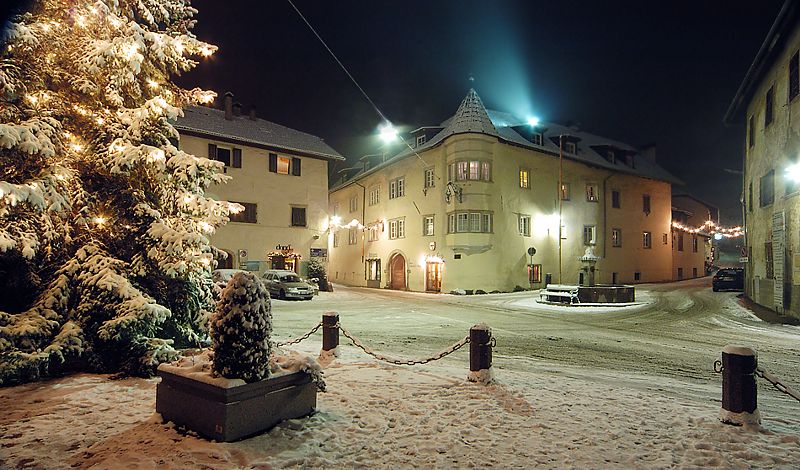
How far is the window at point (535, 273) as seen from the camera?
3328cm

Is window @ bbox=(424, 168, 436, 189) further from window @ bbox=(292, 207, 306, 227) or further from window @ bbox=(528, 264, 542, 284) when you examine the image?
window @ bbox=(528, 264, 542, 284)

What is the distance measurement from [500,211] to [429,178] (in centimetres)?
577

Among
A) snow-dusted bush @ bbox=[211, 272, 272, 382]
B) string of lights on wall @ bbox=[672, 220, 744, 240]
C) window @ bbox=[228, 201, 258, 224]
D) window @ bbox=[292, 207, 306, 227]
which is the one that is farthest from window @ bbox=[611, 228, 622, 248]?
snow-dusted bush @ bbox=[211, 272, 272, 382]

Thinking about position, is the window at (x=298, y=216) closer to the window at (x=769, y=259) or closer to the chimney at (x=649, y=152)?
the window at (x=769, y=259)

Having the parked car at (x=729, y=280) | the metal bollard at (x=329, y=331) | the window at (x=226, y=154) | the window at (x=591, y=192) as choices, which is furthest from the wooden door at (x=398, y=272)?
the metal bollard at (x=329, y=331)

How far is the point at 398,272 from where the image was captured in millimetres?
36875

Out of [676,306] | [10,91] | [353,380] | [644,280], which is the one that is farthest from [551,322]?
[644,280]

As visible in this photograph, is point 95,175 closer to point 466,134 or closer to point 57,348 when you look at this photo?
point 57,348

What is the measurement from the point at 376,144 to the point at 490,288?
19385 millimetres

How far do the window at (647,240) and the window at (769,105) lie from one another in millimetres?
22288

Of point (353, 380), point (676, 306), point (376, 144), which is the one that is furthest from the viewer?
point (376, 144)

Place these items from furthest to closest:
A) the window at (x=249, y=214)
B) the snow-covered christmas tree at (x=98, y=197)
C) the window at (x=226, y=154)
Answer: the window at (x=249, y=214) → the window at (x=226, y=154) → the snow-covered christmas tree at (x=98, y=197)

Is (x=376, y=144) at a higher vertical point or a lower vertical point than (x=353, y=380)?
higher

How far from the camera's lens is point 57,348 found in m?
6.71
